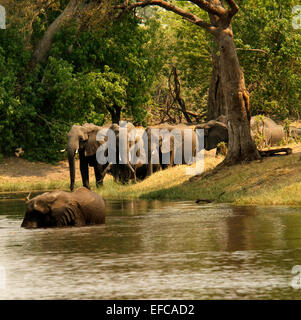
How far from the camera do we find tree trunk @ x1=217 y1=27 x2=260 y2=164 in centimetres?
2547

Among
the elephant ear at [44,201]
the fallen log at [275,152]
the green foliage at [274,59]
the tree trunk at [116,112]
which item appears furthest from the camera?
the tree trunk at [116,112]

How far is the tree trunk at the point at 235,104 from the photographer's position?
25469mm

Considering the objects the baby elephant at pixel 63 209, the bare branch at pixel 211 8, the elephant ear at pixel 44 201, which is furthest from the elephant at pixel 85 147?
the elephant ear at pixel 44 201

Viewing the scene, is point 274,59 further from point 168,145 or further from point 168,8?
point 168,8

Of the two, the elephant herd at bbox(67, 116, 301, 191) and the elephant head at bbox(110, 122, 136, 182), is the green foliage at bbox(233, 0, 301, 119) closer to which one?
the elephant herd at bbox(67, 116, 301, 191)

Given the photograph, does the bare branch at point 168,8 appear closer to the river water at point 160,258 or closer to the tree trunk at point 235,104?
the tree trunk at point 235,104

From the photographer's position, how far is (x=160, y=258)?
11.7 m

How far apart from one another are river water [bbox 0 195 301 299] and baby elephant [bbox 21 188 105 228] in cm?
39

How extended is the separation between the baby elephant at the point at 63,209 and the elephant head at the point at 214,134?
1792 cm

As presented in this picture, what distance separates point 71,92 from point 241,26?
8799mm

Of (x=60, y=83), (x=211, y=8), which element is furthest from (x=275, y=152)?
(x=60, y=83)

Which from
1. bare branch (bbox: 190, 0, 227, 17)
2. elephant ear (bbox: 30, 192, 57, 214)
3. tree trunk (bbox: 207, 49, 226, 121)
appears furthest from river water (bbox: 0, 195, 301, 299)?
tree trunk (bbox: 207, 49, 226, 121)

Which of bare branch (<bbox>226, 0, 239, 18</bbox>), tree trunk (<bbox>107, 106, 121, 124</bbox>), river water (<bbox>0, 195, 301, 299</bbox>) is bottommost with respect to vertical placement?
river water (<bbox>0, 195, 301, 299</bbox>)

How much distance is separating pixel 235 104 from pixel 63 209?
10.7 m
